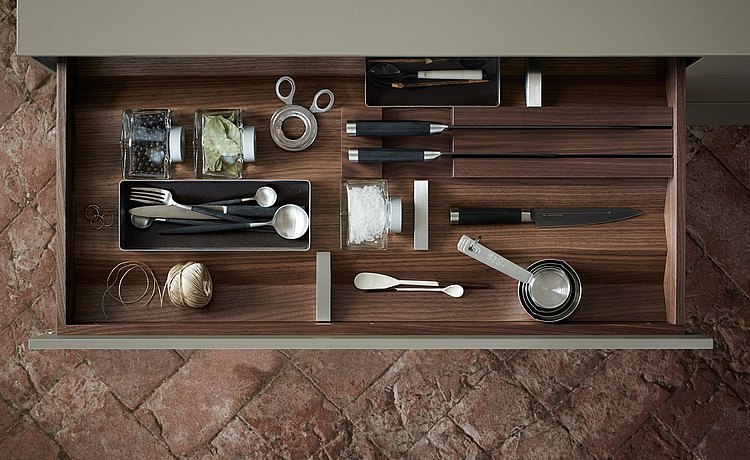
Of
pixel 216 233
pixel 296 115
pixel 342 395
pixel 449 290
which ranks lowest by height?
pixel 342 395

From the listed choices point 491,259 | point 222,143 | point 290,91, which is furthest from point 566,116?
point 222,143

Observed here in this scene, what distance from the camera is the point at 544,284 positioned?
120cm

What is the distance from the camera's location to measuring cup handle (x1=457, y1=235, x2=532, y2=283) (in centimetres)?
117

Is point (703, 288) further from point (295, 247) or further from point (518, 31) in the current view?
point (295, 247)

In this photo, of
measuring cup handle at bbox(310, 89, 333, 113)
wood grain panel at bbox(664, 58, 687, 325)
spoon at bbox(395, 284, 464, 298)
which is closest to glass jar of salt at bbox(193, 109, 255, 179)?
measuring cup handle at bbox(310, 89, 333, 113)

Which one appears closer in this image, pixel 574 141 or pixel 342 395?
pixel 574 141

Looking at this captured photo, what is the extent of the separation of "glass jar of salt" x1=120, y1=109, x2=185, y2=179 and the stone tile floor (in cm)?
60

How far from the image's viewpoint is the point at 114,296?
1.21 m

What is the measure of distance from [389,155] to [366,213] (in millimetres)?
107

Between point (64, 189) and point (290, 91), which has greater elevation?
point (290, 91)

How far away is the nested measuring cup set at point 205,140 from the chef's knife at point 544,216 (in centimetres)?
30

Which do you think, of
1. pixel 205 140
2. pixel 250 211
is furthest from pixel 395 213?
pixel 205 140

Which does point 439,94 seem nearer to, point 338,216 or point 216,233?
point 338,216

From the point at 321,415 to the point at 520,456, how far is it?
49cm
